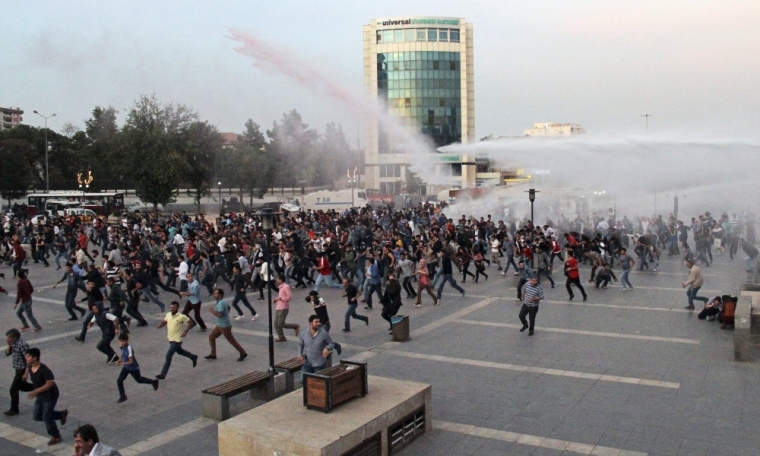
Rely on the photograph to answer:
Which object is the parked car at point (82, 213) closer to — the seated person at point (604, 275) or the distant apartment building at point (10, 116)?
the seated person at point (604, 275)

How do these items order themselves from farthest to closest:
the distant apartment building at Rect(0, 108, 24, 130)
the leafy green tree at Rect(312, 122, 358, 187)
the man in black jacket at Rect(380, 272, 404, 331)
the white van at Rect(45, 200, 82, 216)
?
the distant apartment building at Rect(0, 108, 24, 130), the leafy green tree at Rect(312, 122, 358, 187), the white van at Rect(45, 200, 82, 216), the man in black jacket at Rect(380, 272, 404, 331)

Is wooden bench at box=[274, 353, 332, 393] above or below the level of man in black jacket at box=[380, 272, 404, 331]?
below

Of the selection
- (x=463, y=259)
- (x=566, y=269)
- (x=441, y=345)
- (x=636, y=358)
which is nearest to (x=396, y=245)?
(x=463, y=259)

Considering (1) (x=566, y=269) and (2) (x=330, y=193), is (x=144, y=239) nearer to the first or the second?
(1) (x=566, y=269)

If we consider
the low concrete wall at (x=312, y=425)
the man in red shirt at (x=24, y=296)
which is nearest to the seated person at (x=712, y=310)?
the low concrete wall at (x=312, y=425)

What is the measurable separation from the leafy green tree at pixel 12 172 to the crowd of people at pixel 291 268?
1308 inches

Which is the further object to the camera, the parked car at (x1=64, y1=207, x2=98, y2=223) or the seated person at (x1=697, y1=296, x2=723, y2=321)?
the parked car at (x1=64, y1=207, x2=98, y2=223)

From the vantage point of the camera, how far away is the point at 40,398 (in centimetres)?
802

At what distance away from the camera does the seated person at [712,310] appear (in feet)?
45.8

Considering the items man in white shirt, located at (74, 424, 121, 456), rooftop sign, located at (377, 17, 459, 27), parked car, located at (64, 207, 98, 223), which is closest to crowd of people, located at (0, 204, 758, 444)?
man in white shirt, located at (74, 424, 121, 456)

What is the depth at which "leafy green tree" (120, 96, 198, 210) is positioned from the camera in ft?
163

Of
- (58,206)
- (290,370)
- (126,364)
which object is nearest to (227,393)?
(290,370)

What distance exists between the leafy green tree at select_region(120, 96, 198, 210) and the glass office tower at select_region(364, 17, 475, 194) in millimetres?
25848

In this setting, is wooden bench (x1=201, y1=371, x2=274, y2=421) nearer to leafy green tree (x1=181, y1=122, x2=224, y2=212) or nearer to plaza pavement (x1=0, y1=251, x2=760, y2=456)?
plaza pavement (x1=0, y1=251, x2=760, y2=456)
